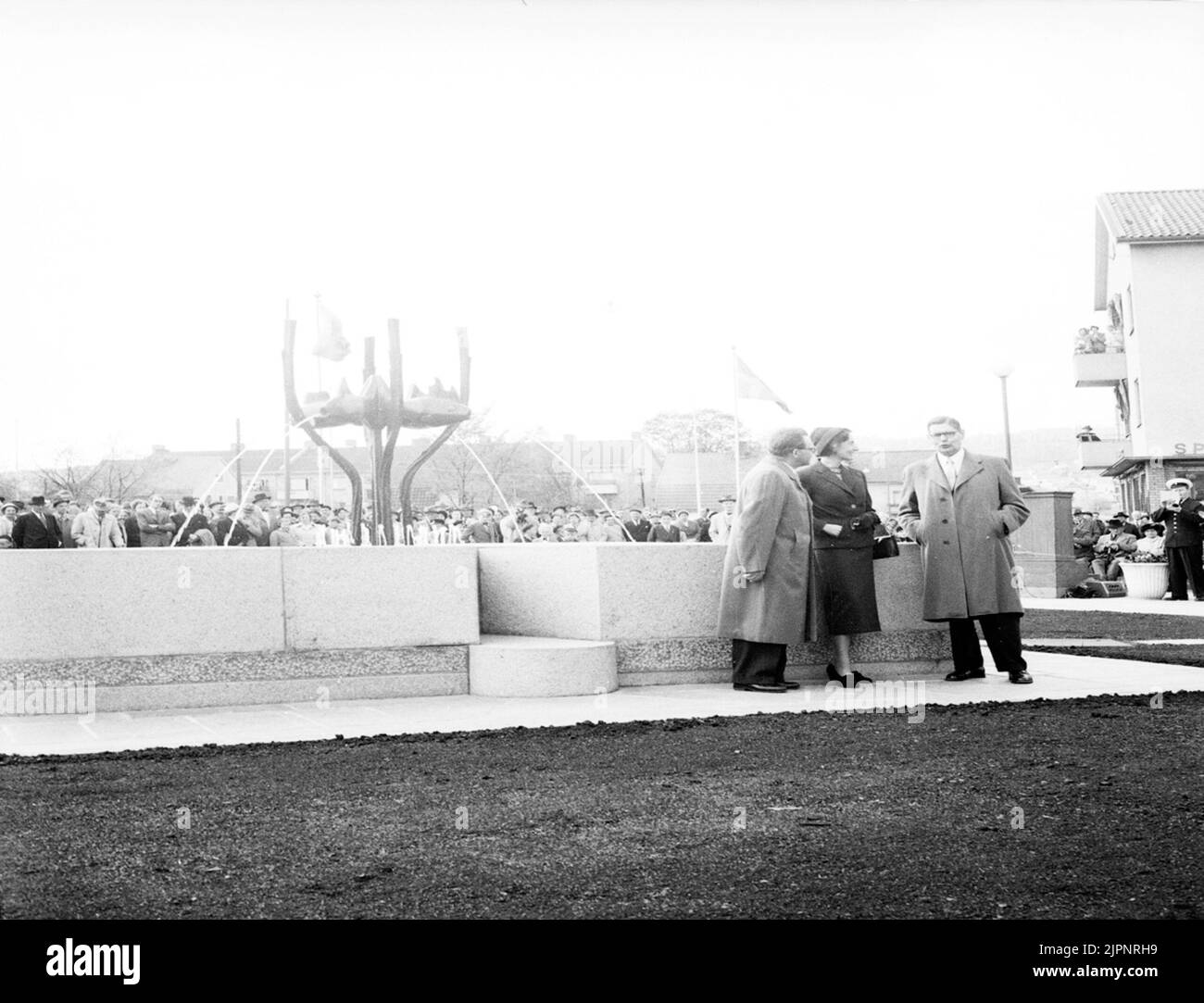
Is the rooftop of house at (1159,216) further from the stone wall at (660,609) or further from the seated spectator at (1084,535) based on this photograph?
the seated spectator at (1084,535)

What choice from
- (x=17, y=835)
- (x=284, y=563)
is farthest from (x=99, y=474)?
(x=17, y=835)

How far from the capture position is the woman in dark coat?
873cm

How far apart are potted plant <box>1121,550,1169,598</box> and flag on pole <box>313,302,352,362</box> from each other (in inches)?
561

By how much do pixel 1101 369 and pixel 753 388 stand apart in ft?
16.7

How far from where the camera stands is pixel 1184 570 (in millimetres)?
20922

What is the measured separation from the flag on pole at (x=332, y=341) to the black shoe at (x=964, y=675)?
6159mm

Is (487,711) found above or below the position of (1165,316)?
below

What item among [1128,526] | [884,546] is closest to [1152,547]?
[1128,526]

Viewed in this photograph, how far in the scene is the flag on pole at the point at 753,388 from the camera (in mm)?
16344

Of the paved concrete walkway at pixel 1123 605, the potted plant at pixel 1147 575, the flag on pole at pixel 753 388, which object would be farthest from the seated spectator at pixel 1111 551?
the flag on pole at pixel 753 388

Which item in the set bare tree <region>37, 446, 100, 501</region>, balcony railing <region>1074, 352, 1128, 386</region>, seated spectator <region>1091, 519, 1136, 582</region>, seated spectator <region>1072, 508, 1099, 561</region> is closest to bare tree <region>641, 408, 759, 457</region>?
bare tree <region>37, 446, 100, 501</region>

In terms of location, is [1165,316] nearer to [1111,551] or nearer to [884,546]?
[884,546]

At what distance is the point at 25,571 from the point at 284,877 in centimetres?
464

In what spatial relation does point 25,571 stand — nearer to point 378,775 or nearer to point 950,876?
point 378,775
